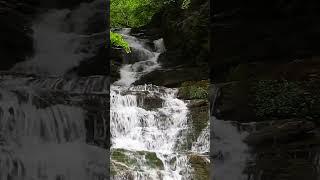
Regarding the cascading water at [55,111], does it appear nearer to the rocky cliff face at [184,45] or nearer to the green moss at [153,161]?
the green moss at [153,161]

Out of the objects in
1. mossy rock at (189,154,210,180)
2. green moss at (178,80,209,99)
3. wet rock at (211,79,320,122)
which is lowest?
mossy rock at (189,154,210,180)

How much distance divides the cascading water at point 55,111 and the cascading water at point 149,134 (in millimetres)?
3177

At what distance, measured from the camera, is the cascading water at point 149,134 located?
6637 mm

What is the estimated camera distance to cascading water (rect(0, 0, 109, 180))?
3273 mm

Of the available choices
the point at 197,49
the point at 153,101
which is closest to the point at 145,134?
the point at 153,101

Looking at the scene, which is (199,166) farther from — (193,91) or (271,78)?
(271,78)

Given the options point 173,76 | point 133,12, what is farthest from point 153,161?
point 133,12

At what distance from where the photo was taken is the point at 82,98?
3.35m

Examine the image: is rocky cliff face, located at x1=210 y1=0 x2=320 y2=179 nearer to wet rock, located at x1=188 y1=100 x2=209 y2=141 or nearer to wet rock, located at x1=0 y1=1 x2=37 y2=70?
wet rock, located at x1=0 y1=1 x2=37 y2=70

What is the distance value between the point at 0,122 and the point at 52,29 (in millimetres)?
812

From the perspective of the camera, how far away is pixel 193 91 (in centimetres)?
809

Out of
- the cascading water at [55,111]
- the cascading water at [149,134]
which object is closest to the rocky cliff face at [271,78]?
the cascading water at [55,111]

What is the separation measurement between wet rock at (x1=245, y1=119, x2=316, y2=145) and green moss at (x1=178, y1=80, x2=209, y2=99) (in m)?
4.69

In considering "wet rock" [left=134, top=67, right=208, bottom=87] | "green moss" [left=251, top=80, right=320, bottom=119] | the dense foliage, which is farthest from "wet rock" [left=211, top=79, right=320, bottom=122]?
the dense foliage
